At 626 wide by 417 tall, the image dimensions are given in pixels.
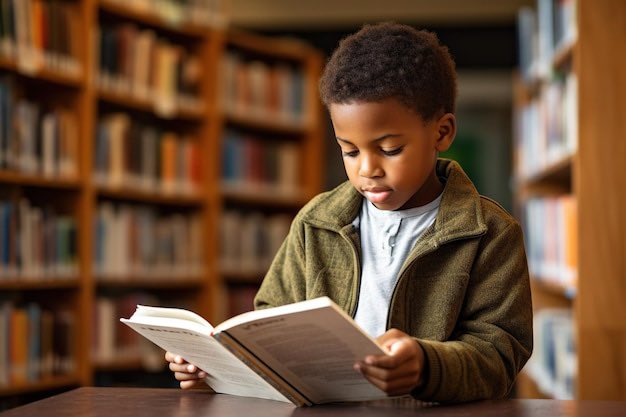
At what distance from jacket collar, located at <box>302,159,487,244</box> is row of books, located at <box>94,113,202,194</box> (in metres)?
2.91

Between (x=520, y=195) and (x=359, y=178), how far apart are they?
417 cm

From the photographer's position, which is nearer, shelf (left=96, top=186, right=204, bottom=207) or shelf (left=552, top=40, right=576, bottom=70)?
shelf (left=552, top=40, right=576, bottom=70)

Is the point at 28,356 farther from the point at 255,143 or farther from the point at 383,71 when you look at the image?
the point at 383,71

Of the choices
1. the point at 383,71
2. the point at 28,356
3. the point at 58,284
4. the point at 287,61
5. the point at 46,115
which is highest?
the point at 287,61

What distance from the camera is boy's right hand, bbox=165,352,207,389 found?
1.38 meters

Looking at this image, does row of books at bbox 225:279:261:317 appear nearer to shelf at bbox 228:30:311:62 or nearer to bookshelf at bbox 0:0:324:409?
bookshelf at bbox 0:0:324:409

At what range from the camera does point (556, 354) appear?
382cm

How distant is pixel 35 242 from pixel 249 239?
1794 mm

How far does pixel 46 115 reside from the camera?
3.90 m

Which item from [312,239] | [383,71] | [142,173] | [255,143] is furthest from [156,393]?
[255,143]

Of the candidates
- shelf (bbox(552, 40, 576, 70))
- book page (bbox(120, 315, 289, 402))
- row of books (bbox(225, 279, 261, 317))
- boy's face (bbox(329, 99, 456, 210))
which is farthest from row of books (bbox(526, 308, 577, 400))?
book page (bbox(120, 315, 289, 402))

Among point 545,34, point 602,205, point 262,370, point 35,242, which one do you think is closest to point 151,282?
point 35,242

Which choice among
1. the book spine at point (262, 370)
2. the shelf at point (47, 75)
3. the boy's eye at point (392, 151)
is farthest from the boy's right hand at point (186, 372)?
the shelf at point (47, 75)

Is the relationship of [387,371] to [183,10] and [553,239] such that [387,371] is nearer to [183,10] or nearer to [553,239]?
[553,239]
